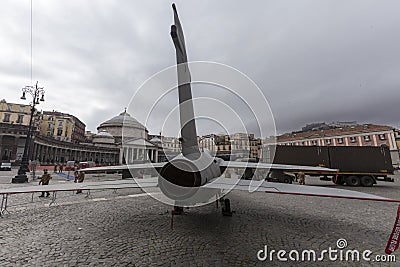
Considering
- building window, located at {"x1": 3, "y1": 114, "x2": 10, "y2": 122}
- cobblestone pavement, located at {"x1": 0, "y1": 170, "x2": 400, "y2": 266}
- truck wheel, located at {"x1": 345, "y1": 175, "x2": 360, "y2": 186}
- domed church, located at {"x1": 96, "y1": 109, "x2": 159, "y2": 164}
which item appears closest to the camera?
cobblestone pavement, located at {"x1": 0, "y1": 170, "x2": 400, "y2": 266}

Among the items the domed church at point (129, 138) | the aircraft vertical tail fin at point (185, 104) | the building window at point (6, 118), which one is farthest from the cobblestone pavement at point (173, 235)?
the building window at point (6, 118)

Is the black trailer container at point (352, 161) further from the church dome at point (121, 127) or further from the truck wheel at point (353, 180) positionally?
the church dome at point (121, 127)

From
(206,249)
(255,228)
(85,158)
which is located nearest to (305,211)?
(255,228)

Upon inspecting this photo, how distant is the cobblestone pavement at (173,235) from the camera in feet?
13.5

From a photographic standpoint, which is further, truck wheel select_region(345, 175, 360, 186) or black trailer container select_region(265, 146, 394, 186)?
truck wheel select_region(345, 175, 360, 186)

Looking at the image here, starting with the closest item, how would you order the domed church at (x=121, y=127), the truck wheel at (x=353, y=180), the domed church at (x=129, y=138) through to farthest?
the truck wheel at (x=353, y=180) < the domed church at (x=129, y=138) < the domed church at (x=121, y=127)

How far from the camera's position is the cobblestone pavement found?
13.5 feet

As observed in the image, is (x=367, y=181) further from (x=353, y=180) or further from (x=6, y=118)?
(x=6, y=118)

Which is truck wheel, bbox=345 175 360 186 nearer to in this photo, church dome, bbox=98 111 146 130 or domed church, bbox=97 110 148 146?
domed church, bbox=97 110 148 146

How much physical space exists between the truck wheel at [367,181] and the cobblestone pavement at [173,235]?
1208 centimetres

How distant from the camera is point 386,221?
23.3ft

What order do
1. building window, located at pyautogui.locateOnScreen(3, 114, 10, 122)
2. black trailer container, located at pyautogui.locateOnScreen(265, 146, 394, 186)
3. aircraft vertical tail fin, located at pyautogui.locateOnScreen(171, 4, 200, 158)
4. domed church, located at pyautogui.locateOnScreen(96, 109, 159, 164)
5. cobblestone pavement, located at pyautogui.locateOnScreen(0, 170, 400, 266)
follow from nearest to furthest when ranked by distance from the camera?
cobblestone pavement, located at pyautogui.locateOnScreen(0, 170, 400, 266), aircraft vertical tail fin, located at pyautogui.locateOnScreen(171, 4, 200, 158), black trailer container, located at pyautogui.locateOnScreen(265, 146, 394, 186), domed church, located at pyautogui.locateOnScreen(96, 109, 159, 164), building window, located at pyautogui.locateOnScreen(3, 114, 10, 122)

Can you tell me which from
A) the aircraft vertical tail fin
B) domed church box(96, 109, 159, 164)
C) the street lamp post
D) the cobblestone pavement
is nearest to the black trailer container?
the cobblestone pavement

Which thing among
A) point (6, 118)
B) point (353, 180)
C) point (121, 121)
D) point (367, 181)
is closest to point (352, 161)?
point (353, 180)
